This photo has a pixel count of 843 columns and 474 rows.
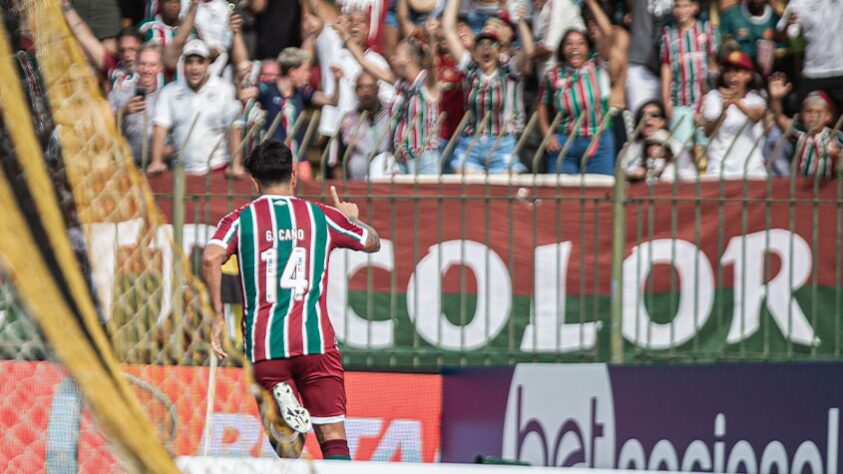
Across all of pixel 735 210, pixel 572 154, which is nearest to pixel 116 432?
pixel 735 210

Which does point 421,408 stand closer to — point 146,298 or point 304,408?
point 304,408

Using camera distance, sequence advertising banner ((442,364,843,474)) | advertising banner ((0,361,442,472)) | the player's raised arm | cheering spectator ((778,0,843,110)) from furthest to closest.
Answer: cheering spectator ((778,0,843,110))
advertising banner ((442,364,843,474))
the player's raised arm
advertising banner ((0,361,442,472))

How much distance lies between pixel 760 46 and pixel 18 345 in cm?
870

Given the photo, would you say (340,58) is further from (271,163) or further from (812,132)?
(271,163)

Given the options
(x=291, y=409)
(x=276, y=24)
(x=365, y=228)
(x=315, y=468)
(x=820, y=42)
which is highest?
(x=276, y=24)

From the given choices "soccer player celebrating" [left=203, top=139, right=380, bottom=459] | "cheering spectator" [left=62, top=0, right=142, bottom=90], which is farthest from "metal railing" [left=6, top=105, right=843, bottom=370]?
"cheering spectator" [left=62, top=0, right=142, bottom=90]

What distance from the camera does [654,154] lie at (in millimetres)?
9641

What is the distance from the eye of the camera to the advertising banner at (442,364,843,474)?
311 inches

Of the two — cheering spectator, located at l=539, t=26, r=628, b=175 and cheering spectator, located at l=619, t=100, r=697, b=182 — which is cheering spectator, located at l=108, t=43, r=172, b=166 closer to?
cheering spectator, located at l=539, t=26, r=628, b=175

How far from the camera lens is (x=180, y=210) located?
8.89m

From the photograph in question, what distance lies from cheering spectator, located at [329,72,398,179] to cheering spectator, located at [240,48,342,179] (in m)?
0.28

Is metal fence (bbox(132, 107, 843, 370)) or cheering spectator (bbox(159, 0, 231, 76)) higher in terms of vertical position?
cheering spectator (bbox(159, 0, 231, 76))

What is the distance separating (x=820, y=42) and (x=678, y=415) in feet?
12.7

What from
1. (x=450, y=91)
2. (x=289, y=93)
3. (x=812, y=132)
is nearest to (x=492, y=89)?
(x=450, y=91)
